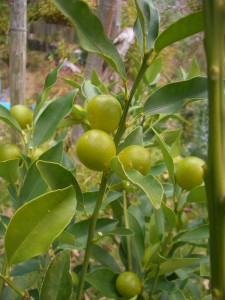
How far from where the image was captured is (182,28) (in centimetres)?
44

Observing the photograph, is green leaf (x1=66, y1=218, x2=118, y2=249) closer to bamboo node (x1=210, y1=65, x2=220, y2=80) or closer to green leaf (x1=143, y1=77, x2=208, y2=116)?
green leaf (x1=143, y1=77, x2=208, y2=116)

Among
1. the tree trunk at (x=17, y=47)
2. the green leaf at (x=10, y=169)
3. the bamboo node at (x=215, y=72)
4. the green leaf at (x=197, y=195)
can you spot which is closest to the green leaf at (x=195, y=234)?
the green leaf at (x=197, y=195)

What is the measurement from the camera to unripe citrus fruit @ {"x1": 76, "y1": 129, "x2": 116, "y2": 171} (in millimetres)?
468

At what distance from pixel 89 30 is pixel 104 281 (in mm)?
441

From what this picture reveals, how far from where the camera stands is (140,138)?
619 millimetres

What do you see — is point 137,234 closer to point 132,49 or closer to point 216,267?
point 216,267

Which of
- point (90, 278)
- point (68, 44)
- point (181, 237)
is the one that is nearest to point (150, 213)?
point (181, 237)

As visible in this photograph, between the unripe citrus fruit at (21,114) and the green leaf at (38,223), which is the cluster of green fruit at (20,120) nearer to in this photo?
the unripe citrus fruit at (21,114)

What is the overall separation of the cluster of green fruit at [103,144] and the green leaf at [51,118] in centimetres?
16

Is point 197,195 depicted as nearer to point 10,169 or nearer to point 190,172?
point 190,172

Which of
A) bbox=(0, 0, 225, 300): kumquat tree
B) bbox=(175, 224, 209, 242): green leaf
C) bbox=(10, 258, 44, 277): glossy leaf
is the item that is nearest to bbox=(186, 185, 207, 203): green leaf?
bbox=(0, 0, 225, 300): kumquat tree

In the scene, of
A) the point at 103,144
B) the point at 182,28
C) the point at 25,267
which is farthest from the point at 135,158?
the point at 25,267

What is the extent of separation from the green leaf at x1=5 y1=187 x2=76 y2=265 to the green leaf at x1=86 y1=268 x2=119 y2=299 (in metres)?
0.25

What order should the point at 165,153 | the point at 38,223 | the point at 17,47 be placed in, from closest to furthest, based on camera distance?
the point at 38,223, the point at 165,153, the point at 17,47
